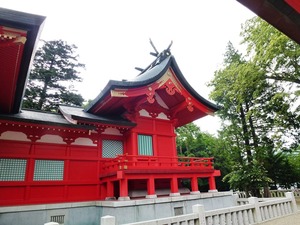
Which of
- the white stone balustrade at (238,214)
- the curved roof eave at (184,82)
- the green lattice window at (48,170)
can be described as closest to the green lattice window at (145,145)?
the curved roof eave at (184,82)

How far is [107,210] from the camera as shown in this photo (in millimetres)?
8539

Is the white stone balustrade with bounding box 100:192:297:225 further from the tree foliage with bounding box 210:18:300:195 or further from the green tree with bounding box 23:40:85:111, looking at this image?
the green tree with bounding box 23:40:85:111

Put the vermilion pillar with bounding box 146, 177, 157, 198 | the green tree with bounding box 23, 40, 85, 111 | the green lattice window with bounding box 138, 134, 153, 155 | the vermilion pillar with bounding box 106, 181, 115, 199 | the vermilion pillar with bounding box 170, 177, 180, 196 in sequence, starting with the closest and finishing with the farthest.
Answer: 1. the vermilion pillar with bounding box 146, 177, 157, 198
2. the vermilion pillar with bounding box 106, 181, 115, 199
3. the vermilion pillar with bounding box 170, 177, 180, 196
4. the green lattice window with bounding box 138, 134, 153, 155
5. the green tree with bounding box 23, 40, 85, 111

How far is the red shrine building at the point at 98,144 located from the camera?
8.55 meters

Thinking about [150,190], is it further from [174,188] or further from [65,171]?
[65,171]

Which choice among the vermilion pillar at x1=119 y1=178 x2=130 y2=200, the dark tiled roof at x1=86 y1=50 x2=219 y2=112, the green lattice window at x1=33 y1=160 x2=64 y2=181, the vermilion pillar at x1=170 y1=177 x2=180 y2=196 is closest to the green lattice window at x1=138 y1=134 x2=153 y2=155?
the vermilion pillar at x1=170 y1=177 x2=180 y2=196

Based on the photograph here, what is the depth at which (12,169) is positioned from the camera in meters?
8.61

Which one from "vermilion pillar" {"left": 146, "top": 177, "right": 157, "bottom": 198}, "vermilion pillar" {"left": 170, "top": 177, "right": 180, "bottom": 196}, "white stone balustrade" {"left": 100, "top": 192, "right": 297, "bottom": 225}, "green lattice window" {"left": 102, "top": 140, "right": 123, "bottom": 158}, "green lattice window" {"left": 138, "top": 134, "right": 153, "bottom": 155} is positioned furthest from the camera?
"green lattice window" {"left": 138, "top": 134, "right": 153, "bottom": 155}

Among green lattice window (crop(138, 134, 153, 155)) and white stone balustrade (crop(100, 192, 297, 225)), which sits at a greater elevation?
green lattice window (crop(138, 134, 153, 155))

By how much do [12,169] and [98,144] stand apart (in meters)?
3.59

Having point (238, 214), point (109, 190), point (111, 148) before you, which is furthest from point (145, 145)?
point (238, 214)

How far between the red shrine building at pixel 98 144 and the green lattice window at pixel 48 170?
0.12 feet

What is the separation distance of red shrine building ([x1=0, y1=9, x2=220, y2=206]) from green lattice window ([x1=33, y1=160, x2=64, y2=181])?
4cm

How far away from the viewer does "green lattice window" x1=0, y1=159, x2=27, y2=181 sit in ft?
27.7
